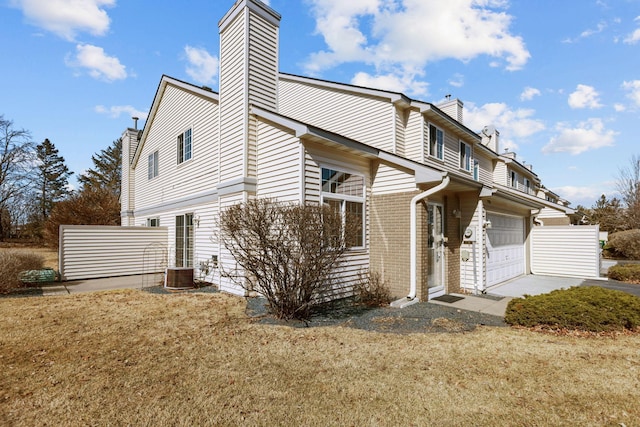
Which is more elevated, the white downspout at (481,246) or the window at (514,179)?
the window at (514,179)

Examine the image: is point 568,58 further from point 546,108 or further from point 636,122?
point 636,122

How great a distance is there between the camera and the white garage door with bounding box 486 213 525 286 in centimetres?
1015

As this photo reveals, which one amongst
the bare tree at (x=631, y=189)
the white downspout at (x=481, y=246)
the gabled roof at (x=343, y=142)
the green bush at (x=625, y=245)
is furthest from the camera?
the bare tree at (x=631, y=189)

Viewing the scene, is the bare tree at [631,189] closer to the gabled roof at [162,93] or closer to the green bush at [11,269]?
the gabled roof at [162,93]

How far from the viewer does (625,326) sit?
573 cm

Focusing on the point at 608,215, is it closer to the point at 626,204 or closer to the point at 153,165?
the point at 626,204

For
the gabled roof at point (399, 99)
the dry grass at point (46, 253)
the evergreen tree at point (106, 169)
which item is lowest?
the dry grass at point (46, 253)

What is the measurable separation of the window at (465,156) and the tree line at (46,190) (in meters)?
25.2

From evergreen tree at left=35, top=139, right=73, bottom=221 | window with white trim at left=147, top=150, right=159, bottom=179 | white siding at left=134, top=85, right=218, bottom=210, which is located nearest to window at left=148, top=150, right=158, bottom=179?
window with white trim at left=147, top=150, right=159, bottom=179

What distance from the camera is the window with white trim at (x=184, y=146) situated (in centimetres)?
1230

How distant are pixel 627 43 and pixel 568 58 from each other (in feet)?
4.78

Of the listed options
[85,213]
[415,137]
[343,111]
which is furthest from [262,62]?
[85,213]

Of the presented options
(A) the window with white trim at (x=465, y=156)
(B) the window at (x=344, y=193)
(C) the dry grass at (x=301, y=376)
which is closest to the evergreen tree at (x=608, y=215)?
(A) the window with white trim at (x=465, y=156)

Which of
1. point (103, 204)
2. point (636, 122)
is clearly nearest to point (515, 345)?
point (636, 122)
